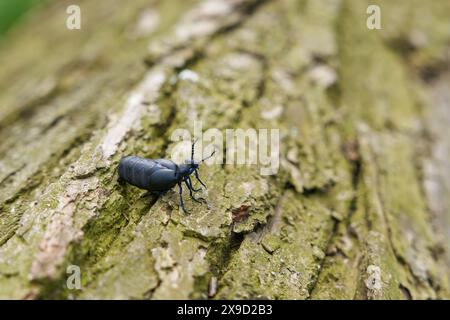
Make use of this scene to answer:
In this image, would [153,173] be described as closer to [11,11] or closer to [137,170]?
[137,170]

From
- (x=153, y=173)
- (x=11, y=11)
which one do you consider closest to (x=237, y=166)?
(x=153, y=173)

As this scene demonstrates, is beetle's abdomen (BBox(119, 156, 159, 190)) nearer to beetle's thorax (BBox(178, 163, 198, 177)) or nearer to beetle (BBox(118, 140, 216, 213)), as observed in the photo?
beetle (BBox(118, 140, 216, 213))

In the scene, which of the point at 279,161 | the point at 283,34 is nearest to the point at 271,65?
the point at 283,34

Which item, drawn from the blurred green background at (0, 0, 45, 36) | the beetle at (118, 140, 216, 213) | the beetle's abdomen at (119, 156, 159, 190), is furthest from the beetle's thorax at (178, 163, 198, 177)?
the blurred green background at (0, 0, 45, 36)

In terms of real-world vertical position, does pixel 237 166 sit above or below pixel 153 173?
below

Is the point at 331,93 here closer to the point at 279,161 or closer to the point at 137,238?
the point at 279,161

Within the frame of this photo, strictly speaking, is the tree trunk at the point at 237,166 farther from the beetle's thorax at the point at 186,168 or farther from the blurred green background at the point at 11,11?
the blurred green background at the point at 11,11
